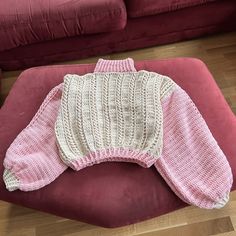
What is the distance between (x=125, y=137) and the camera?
1.00 m

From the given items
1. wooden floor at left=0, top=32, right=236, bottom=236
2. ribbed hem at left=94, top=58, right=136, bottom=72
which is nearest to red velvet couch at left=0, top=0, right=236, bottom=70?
ribbed hem at left=94, top=58, right=136, bottom=72

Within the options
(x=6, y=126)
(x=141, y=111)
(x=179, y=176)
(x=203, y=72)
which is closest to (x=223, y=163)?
(x=179, y=176)

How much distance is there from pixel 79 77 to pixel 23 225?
1.99 feet

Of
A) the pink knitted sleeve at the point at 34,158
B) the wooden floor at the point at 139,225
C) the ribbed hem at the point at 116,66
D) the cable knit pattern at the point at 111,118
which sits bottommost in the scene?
the wooden floor at the point at 139,225

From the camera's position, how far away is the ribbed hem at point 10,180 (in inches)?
37.4

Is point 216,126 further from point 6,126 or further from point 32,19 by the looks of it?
point 32,19

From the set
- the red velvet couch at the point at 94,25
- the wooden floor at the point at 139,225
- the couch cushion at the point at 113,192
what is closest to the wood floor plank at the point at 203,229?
the wooden floor at the point at 139,225

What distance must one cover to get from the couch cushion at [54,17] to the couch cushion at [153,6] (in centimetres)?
5

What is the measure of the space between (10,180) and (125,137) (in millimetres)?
357

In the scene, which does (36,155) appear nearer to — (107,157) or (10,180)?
(10,180)

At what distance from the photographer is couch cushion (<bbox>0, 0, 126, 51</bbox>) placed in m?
1.55

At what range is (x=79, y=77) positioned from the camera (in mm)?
1154

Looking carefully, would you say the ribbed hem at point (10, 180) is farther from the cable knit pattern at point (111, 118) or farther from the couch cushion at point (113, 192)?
the cable knit pattern at point (111, 118)

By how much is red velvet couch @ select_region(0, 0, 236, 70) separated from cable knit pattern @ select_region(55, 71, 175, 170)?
54 centimetres
